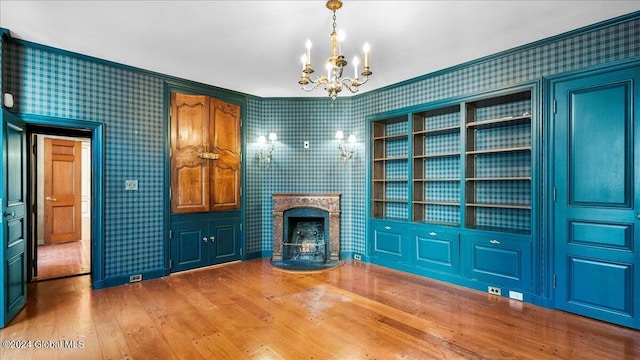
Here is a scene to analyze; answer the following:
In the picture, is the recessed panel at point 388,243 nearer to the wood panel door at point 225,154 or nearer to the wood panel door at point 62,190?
the wood panel door at point 225,154

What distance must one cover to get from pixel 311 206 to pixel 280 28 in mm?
3064

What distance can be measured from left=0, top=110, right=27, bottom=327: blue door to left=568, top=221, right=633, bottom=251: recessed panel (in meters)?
5.64

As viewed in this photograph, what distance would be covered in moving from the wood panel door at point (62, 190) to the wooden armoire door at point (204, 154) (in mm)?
3903

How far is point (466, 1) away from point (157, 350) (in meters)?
3.98

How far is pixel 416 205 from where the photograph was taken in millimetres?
4781

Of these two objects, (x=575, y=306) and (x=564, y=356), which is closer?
(x=564, y=356)

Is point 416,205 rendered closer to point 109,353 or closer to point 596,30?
point 596,30

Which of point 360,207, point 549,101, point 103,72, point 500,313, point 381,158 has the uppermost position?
point 103,72

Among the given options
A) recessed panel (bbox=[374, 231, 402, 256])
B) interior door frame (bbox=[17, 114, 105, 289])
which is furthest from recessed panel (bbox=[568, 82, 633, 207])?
interior door frame (bbox=[17, 114, 105, 289])

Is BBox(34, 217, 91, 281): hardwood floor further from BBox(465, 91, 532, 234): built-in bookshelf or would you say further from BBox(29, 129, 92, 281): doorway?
BBox(465, 91, 532, 234): built-in bookshelf

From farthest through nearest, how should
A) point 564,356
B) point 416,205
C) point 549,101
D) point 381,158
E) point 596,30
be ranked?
point 381,158, point 416,205, point 549,101, point 596,30, point 564,356

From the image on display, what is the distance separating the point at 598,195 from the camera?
311 cm

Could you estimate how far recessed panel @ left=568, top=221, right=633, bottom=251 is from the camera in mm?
Answer: 2951

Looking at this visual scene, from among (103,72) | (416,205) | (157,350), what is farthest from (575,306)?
(103,72)
